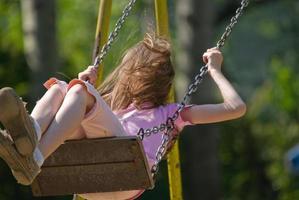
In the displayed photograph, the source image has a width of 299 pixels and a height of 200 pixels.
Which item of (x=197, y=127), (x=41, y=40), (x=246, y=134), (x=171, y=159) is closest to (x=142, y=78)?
(x=171, y=159)

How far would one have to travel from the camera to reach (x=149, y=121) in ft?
22.5

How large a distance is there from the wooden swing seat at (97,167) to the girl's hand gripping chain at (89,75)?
519mm

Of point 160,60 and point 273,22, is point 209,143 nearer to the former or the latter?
point 160,60

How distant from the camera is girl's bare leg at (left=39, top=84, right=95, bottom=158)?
625 cm

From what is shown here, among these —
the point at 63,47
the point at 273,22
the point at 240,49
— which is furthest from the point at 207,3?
the point at 240,49

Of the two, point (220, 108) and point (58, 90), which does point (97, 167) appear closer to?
point (58, 90)

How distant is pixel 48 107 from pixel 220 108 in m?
0.98

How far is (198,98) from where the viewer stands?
45.8 feet

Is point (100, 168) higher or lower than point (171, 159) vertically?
higher

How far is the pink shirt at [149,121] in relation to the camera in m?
6.87

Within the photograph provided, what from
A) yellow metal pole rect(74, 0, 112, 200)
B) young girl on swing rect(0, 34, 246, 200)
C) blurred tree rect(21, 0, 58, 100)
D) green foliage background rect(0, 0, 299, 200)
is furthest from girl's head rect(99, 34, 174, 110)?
blurred tree rect(21, 0, 58, 100)

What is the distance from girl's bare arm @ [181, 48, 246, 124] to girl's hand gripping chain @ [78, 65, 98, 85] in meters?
0.52

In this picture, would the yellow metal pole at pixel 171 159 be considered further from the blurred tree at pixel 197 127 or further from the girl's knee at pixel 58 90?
the blurred tree at pixel 197 127

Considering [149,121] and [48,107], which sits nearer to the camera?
[48,107]
